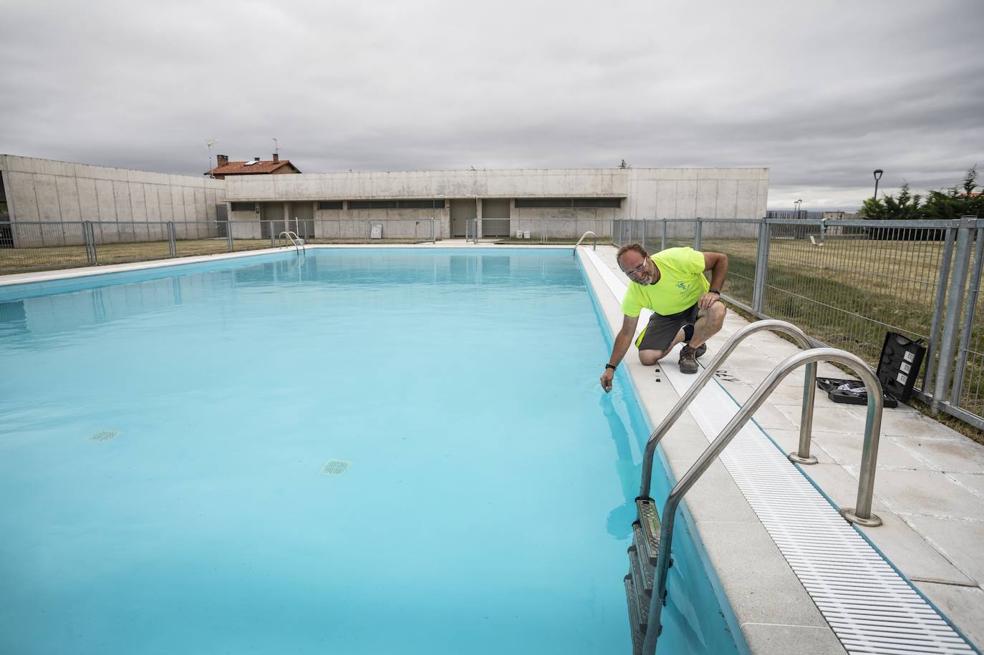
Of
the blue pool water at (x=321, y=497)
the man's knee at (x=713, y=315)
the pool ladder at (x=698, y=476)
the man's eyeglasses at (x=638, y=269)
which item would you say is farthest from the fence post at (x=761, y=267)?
the pool ladder at (x=698, y=476)

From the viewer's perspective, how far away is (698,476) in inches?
67.0

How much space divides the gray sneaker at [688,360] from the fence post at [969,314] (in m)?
1.83

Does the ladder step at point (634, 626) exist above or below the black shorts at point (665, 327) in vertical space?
below

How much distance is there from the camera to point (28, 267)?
1502cm

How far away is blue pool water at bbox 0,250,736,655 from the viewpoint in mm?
2383

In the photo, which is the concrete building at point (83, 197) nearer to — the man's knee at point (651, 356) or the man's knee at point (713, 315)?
the man's knee at point (651, 356)

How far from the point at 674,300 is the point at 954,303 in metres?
1.99

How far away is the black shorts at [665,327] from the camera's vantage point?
199 inches

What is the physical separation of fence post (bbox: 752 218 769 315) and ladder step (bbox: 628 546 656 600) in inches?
217

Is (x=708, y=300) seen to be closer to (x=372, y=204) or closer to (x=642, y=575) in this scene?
(x=642, y=575)

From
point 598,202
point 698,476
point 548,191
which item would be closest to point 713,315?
point 698,476

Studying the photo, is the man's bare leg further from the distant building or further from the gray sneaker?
the distant building

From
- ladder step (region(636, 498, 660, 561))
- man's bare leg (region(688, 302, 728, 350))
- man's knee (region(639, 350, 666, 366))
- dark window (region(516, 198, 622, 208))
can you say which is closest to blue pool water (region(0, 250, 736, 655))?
ladder step (region(636, 498, 660, 561))

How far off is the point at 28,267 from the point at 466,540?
18423 mm
